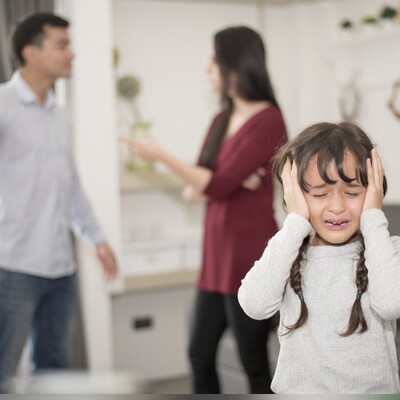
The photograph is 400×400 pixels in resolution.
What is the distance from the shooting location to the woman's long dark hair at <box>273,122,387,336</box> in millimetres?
1251

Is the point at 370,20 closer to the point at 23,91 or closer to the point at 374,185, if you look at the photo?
the point at 23,91

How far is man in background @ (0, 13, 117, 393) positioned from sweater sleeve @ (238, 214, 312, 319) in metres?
1.12

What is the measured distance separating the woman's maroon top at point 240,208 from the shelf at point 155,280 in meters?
1.39

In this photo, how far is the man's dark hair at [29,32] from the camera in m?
2.42

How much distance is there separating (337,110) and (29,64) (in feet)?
6.90

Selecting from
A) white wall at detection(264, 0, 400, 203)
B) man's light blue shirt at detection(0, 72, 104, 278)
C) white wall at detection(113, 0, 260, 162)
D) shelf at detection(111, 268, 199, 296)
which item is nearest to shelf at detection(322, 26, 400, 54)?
white wall at detection(264, 0, 400, 203)

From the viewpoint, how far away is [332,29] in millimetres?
4145

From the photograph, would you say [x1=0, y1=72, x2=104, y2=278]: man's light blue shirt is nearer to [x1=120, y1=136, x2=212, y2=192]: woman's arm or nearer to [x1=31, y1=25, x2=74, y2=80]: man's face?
[x1=31, y1=25, x2=74, y2=80]: man's face

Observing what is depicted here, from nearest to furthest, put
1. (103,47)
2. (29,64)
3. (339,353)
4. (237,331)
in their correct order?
(339,353) → (237,331) → (29,64) → (103,47)

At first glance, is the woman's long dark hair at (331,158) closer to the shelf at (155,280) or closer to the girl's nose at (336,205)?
the girl's nose at (336,205)

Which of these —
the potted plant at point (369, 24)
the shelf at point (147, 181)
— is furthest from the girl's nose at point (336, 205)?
the potted plant at point (369, 24)

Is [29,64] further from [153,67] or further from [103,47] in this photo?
[153,67]

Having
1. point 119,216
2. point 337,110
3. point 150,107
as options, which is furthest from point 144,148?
point 337,110

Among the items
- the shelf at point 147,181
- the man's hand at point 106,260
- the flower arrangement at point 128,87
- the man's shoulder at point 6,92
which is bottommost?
the man's hand at point 106,260
